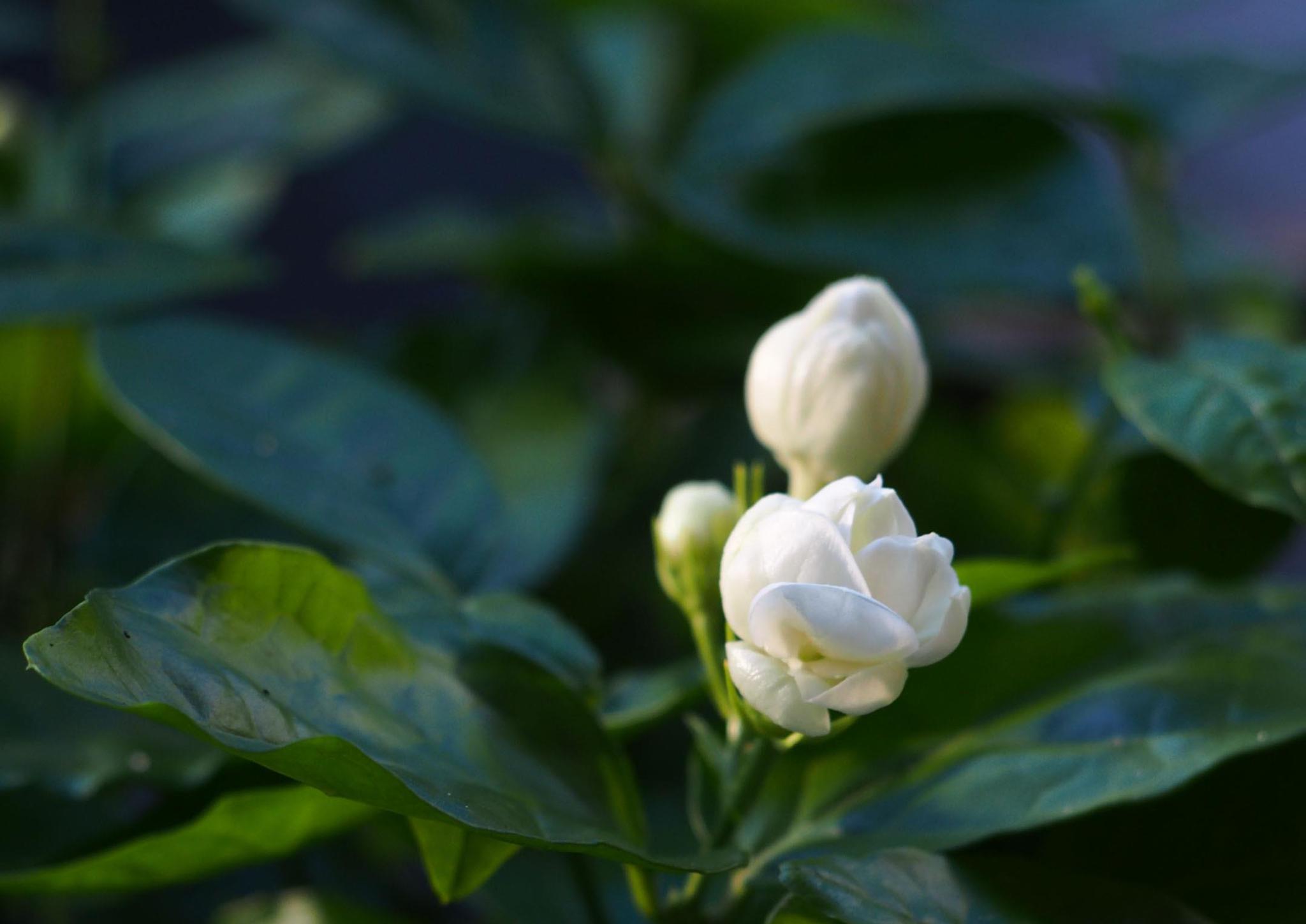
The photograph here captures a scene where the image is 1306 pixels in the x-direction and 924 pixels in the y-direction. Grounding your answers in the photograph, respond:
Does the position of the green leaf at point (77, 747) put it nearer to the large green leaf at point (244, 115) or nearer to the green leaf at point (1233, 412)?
the green leaf at point (1233, 412)

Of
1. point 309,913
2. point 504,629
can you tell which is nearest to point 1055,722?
point 504,629

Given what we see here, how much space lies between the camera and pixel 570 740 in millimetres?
343

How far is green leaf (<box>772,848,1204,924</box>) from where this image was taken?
263 millimetres

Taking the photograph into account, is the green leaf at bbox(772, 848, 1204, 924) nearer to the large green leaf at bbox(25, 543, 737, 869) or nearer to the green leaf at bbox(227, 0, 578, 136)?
the large green leaf at bbox(25, 543, 737, 869)

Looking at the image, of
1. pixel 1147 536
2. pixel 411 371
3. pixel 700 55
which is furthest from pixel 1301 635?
pixel 700 55

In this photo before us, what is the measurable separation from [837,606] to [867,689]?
23 mm

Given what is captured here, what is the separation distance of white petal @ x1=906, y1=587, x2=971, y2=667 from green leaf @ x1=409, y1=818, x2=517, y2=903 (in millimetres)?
117

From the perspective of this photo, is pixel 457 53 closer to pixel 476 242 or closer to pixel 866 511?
pixel 476 242

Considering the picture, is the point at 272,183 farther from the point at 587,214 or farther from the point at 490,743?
the point at 490,743

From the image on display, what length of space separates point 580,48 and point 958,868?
0.70 meters

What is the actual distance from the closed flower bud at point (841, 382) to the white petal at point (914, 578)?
0.30ft

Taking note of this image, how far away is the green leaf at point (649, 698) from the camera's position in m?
0.36

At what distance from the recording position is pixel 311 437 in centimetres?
48

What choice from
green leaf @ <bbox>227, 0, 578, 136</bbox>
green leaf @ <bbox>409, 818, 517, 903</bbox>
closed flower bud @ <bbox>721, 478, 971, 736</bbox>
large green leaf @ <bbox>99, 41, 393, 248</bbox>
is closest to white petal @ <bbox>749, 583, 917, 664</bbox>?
closed flower bud @ <bbox>721, 478, 971, 736</bbox>
